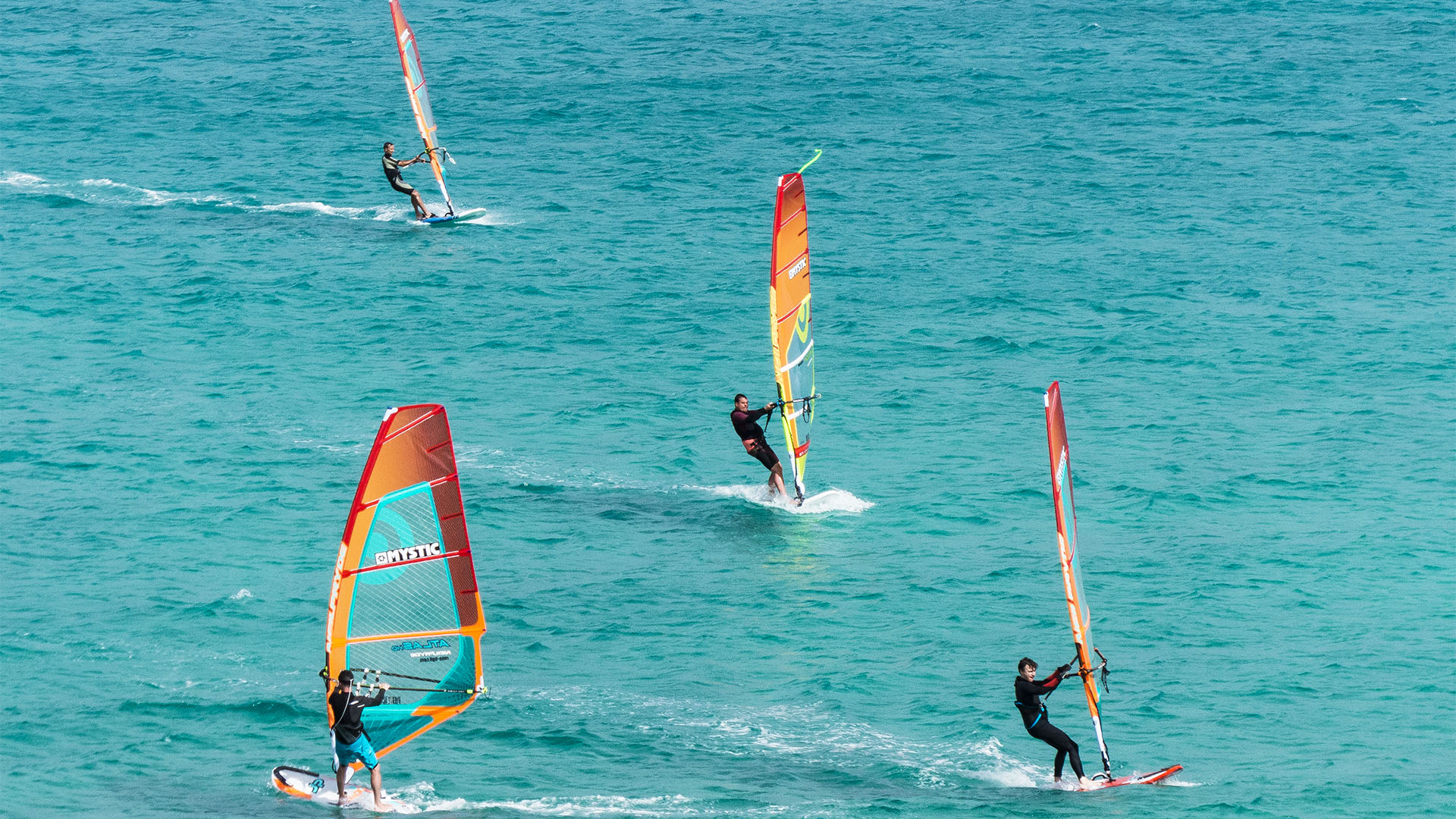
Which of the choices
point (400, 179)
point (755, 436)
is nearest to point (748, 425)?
point (755, 436)

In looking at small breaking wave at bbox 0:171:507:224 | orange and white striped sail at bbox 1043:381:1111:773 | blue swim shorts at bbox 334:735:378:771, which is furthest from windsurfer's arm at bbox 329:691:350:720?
small breaking wave at bbox 0:171:507:224

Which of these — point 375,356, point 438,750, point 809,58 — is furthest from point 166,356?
point 809,58

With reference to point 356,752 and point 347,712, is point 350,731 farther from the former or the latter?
point 356,752

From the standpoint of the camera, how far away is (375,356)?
43.4 metres

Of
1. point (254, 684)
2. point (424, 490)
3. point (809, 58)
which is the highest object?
point (424, 490)

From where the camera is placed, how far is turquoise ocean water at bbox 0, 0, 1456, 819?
2503 cm

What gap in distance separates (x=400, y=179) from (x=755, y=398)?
18373mm

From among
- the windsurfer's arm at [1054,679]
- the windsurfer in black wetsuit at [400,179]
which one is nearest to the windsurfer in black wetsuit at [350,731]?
the windsurfer's arm at [1054,679]

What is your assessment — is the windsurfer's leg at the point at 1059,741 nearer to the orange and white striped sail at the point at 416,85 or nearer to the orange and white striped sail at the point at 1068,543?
the orange and white striped sail at the point at 1068,543

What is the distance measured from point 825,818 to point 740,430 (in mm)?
11646

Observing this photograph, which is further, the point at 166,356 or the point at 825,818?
the point at 166,356

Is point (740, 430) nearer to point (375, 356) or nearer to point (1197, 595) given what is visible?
point (1197, 595)

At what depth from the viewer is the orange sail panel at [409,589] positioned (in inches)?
859

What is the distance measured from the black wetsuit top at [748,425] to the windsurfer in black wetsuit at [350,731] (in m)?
11.4
